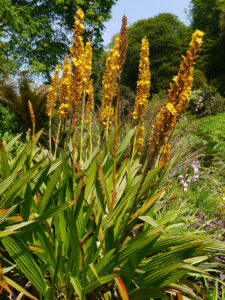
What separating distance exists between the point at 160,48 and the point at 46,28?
1945 centimetres

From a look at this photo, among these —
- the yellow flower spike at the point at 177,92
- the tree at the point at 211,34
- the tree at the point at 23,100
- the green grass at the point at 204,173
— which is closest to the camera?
the yellow flower spike at the point at 177,92

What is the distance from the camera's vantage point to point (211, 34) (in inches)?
1234

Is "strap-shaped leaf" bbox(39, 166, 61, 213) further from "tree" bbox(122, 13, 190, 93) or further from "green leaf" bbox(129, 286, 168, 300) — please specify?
"tree" bbox(122, 13, 190, 93)

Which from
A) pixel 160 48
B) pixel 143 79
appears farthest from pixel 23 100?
pixel 160 48

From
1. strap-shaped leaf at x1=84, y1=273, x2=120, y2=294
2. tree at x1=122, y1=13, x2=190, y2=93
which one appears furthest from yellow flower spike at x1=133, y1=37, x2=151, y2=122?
tree at x1=122, y1=13, x2=190, y2=93

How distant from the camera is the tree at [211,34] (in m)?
27.8

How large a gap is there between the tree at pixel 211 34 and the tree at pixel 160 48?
7.27 ft

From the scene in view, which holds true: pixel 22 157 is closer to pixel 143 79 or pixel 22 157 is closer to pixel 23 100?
pixel 143 79

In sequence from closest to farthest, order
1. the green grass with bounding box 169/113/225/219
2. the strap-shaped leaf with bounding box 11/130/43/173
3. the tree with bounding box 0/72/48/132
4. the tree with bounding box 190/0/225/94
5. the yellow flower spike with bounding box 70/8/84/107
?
the yellow flower spike with bounding box 70/8/84/107, the strap-shaped leaf with bounding box 11/130/43/173, the green grass with bounding box 169/113/225/219, the tree with bounding box 0/72/48/132, the tree with bounding box 190/0/225/94

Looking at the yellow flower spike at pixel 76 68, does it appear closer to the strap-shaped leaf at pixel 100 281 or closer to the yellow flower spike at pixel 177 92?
the yellow flower spike at pixel 177 92

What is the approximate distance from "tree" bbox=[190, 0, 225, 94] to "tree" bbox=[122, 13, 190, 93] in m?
2.22

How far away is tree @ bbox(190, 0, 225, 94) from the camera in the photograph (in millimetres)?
27844

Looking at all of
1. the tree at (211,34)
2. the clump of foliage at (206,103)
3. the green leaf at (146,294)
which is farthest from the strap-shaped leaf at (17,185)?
the tree at (211,34)

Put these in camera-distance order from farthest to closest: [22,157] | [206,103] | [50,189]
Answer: [206,103]
[22,157]
[50,189]
